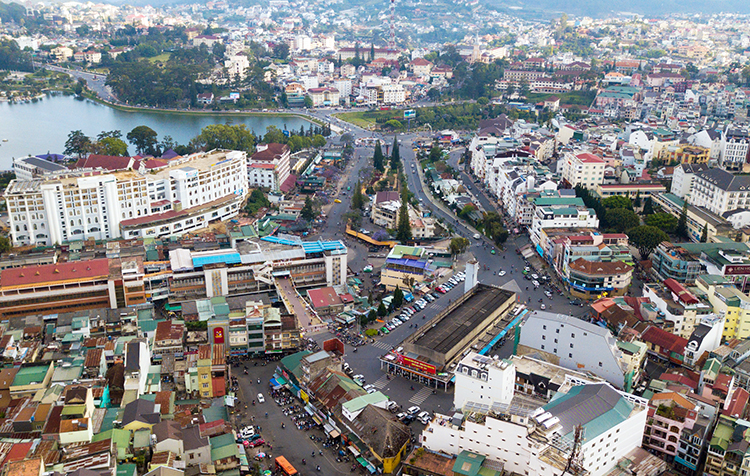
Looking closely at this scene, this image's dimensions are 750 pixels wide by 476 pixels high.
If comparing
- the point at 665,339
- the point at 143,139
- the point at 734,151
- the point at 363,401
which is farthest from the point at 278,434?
the point at 734,151

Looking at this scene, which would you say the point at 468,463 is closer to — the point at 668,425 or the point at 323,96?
the point at 668,425

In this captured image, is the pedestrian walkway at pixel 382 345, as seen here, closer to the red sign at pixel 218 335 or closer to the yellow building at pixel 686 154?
the red sign at pixel 218 335

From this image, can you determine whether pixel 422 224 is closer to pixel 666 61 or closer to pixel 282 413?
pixel 282 413

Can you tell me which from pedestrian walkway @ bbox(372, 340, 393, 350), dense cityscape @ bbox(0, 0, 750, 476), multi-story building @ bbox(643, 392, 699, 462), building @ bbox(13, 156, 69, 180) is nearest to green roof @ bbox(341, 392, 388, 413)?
dense cityscape @ bbox(0, 0, 750, 476)

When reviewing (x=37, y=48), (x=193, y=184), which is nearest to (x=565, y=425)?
(x=193, y=184)

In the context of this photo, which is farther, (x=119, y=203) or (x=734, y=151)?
(x=734, y=151)

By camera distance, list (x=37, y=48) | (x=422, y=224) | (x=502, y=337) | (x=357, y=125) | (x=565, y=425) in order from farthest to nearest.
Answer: (x=37, y=48), (x=357, y=125), (x=422, y=224), (x=502, y=337), (x=565, y=425)
